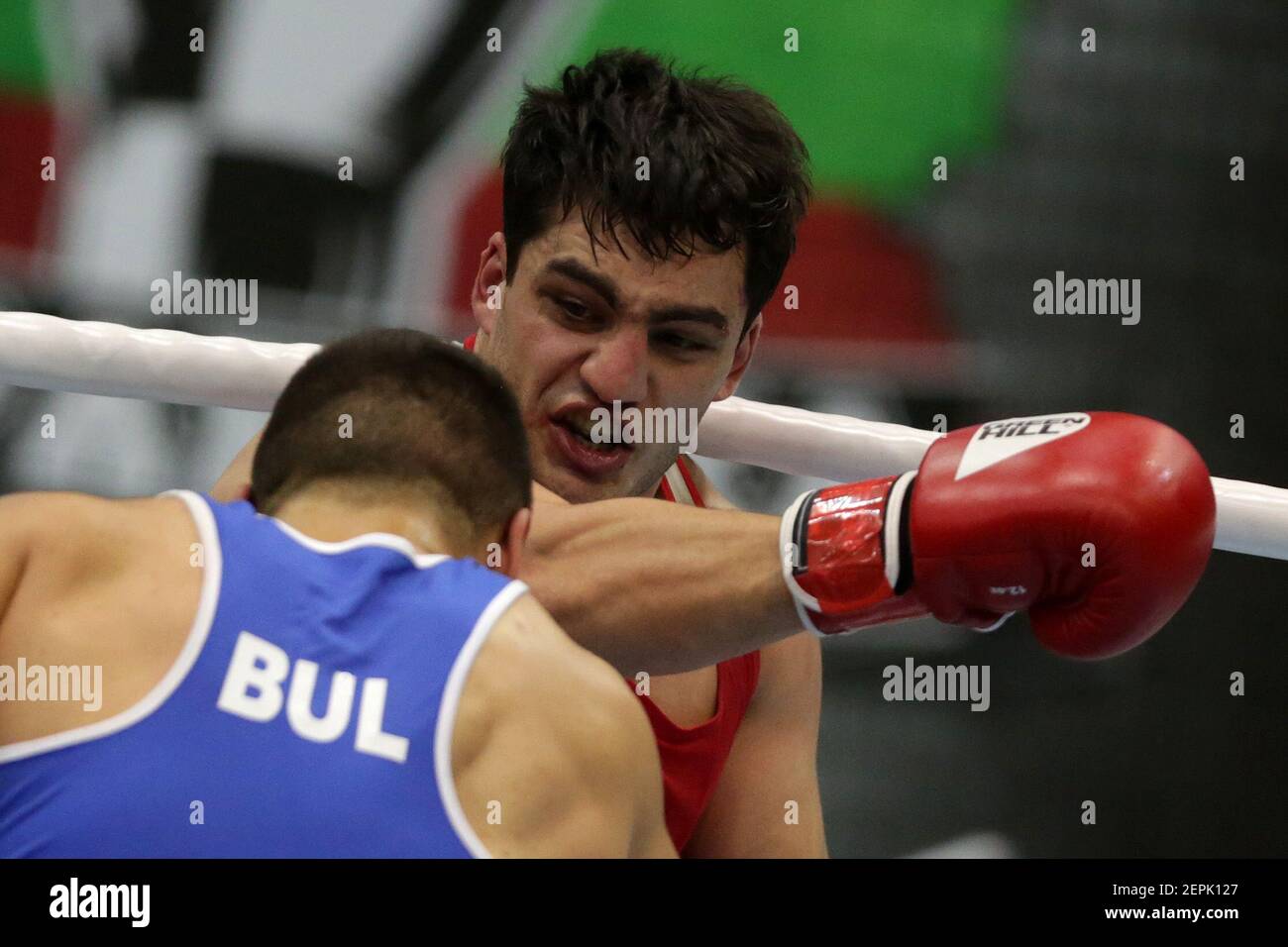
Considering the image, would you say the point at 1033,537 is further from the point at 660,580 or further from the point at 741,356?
the point at 741,356

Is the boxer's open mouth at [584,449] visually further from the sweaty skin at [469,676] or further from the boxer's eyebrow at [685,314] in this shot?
the sweaty skin at [469,676]

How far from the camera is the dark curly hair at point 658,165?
1.73 m

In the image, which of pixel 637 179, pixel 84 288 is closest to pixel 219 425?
pixel 84 288

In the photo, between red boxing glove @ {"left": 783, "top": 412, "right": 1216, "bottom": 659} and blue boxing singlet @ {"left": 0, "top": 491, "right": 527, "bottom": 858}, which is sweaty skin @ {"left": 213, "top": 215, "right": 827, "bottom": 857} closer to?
red boxing glove @ {"left": 783, "top": 412, "right": 1216, "bottom": 659}

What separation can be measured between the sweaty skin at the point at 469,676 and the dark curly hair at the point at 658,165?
83cm

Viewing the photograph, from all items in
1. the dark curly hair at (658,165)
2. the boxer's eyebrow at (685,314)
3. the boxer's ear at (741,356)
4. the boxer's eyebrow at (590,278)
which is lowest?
the boxer's ear at (741,356)

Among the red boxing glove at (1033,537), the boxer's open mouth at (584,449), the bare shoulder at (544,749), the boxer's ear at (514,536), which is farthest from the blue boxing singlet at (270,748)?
the boxer's open mouth at (584,449)

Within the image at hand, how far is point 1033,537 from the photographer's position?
125 cm

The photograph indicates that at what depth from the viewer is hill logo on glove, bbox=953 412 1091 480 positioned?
1.30m

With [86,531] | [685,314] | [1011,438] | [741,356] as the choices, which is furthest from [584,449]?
[86,531]

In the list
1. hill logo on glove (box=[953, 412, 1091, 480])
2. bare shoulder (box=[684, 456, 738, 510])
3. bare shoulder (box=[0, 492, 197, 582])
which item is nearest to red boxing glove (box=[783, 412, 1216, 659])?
hill logo on glove (box=[953, 412, 1091, 480])

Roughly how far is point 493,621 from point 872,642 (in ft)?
8.09

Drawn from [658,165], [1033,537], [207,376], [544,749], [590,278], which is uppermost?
[658,165]

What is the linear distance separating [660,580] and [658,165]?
558 mm
